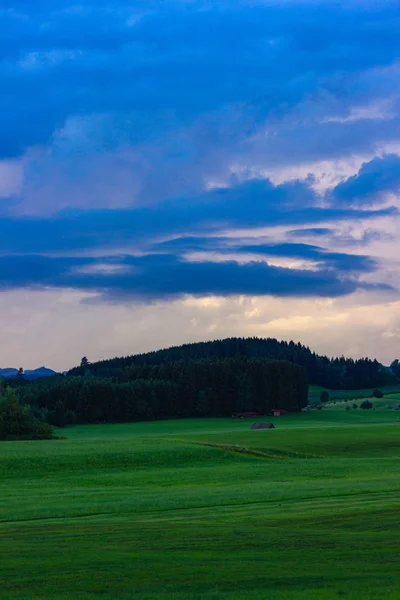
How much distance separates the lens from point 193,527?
74.2ft

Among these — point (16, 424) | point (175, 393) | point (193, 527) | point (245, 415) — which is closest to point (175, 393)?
point (175, 393)

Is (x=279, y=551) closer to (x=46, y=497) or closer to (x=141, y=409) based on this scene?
(x=46, y=497)

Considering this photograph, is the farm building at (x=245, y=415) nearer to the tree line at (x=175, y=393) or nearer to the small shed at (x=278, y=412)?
the tree line at (x=175, y=393)

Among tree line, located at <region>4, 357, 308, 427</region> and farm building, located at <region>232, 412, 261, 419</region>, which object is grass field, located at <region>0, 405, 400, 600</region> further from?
farm building, located at <region>232, 412, 261, 419</region>

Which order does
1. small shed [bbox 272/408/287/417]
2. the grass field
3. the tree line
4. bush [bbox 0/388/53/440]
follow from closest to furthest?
1. the grass field
2. bush [bbox 0/388/53/440]
3. the tree line
4. small shed [bbox 272/408/287/417]

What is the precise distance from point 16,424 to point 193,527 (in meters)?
62.8

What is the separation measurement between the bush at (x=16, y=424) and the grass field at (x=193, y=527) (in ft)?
77.9

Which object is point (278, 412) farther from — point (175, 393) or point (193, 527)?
point (193, 527)

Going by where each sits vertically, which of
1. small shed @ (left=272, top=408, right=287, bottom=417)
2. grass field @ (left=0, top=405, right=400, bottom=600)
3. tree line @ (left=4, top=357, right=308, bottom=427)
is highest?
tree line @ (left=4, top=357, right=308, bottom=427)

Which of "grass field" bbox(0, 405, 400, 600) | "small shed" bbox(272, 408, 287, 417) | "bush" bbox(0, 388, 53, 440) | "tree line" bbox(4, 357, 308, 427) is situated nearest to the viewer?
"grass field" bbox(0, 405, 400, 600)

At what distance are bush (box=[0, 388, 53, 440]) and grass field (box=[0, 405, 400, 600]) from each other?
23732mm

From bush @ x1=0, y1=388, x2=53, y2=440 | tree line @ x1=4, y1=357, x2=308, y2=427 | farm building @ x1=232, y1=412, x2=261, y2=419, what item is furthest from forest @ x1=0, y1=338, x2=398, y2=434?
bush @ x1=0, y1=388, x2=53, y2=440

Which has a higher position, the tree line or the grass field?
the tree line

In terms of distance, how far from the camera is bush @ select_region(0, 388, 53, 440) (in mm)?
81375
